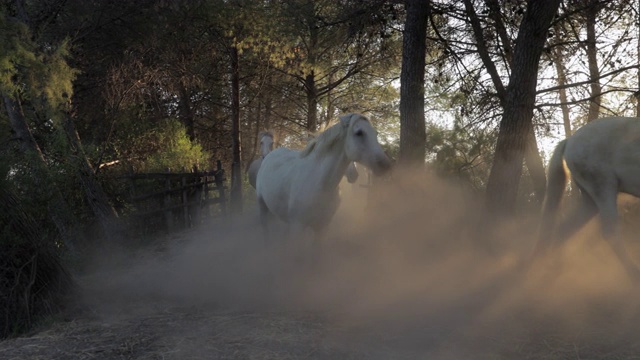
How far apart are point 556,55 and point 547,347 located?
600cm

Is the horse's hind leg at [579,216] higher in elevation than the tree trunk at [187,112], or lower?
lower

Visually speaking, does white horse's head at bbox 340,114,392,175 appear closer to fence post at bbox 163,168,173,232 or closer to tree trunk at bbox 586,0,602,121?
tree trunk at bbox 586,0,602,121

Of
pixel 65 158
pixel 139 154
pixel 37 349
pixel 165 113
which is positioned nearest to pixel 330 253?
pixel 37 349

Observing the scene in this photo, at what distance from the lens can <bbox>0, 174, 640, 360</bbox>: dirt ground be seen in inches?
146

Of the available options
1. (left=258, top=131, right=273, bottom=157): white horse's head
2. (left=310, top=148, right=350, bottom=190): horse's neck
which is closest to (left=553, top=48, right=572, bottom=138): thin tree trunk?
(left=310, top=148, right=350, bottom=190): horse's neck

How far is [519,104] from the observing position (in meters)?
6.58

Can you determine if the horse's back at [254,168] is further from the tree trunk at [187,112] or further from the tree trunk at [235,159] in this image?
the tree trunk at [187,112]

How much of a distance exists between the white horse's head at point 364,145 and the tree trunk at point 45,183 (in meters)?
5.46

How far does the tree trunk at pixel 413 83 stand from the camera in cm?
799

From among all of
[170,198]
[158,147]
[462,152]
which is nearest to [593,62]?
[462,152]

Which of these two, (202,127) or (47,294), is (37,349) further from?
(202,127)

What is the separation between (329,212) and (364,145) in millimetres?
947

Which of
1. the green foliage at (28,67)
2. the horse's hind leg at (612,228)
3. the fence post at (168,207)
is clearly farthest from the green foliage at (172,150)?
the horse's hind leg at (612,228)

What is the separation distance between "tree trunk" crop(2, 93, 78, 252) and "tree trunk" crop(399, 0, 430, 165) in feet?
18.6
